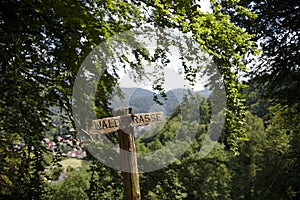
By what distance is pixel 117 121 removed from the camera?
2648 millimetres

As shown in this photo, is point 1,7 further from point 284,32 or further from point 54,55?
point 284,32

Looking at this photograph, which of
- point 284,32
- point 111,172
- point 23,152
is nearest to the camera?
point 23,152

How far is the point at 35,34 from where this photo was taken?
4.39 m

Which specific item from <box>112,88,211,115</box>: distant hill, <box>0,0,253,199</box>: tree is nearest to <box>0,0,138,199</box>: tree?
<box>0,0,253,199</box>: tree

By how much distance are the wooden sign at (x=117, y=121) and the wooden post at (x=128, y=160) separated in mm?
53

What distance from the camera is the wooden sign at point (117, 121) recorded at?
95.3 inches

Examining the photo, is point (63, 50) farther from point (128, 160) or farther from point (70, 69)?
point (128, 160)

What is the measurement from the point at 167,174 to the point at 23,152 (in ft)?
6.38

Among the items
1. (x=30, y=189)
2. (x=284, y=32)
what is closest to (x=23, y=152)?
(x=30, y=189)

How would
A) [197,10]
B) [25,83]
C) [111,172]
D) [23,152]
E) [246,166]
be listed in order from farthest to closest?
1. [246,166]
2. [111,172]
3. [23,152]
4. [25,83]
5. [197,10]

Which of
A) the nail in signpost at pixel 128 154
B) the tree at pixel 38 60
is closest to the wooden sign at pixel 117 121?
the nail in signpost at pixel 128 154

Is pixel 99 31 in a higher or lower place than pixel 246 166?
higher

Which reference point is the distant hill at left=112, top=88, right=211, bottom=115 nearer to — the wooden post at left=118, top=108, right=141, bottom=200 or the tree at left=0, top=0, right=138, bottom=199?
the wooden post at left=118, top=108, right=141, bottom=200

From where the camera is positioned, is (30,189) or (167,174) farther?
(167,174)
